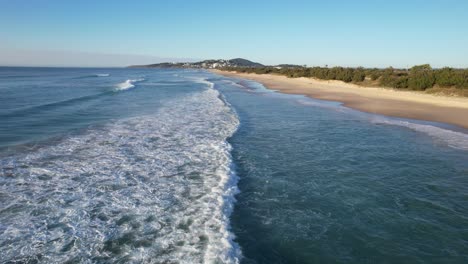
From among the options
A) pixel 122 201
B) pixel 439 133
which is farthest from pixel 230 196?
pixel 439 133

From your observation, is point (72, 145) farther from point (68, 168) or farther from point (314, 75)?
point (314, 75)

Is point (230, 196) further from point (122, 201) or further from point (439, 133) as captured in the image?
point (439, 133)

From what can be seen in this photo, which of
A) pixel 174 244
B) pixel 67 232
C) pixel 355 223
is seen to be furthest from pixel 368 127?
pixel 67 232

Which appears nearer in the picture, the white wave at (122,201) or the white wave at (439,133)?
the white wave at (122,201)

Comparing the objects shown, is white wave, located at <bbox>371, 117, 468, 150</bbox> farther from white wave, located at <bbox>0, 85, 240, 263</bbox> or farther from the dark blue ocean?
white wave, located at <bbox>0, 85, 240, 263</bbox>

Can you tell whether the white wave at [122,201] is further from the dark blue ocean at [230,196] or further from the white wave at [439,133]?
the white wave at [439,133]

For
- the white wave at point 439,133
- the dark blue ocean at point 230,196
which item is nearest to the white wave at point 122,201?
the dark blue ocean at point 230,196
